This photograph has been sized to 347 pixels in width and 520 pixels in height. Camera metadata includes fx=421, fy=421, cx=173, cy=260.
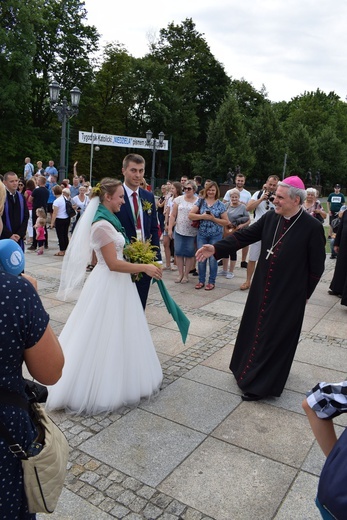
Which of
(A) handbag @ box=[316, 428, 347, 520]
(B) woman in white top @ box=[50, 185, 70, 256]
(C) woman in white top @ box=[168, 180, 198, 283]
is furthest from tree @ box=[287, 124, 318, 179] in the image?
(A) handbag @ box=[316, 428, 347, 520]

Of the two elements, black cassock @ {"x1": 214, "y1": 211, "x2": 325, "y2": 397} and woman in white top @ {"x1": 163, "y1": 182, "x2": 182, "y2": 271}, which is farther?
woman in white top @ {"x1": 163, "y1": 182, "x2": 182, "y2": 271}

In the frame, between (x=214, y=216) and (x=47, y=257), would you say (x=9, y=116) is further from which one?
(x=214, y=216)

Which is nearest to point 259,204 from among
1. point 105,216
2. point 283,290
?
point 283,290

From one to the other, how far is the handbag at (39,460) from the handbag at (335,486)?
3.36ft

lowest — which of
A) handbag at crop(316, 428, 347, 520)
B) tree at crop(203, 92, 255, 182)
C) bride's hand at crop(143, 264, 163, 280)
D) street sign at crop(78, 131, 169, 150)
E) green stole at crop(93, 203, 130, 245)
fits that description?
handbag at crop(316, 428, 347, 520)

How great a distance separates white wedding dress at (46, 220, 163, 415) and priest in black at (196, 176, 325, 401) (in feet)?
3.70

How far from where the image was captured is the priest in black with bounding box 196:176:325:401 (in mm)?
4078

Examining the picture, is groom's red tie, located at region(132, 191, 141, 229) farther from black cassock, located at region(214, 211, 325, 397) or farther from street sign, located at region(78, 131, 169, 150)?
street sign, located at region(78, 131, 169, 150)

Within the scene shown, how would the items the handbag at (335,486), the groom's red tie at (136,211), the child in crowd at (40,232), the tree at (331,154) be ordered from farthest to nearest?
the tree at (331,154)
the child in crowd at (40,232)
the groom's red tie at (136,211)
the handbag at (335,486)

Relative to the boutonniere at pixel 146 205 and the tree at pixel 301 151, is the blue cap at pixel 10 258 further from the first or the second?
the tree at pixel 301 151

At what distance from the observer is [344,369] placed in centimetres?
494

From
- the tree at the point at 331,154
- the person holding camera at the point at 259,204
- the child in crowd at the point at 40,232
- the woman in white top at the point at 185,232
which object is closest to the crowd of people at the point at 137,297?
the person holding camera at the point at 259,204

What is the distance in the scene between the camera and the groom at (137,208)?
4418 millimetres

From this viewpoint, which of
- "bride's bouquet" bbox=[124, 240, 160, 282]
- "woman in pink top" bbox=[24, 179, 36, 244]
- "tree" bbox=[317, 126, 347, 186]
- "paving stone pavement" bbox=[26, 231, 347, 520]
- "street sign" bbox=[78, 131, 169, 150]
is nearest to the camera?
"paving stone pavement" bbox=[26, 231, 347, 520]
